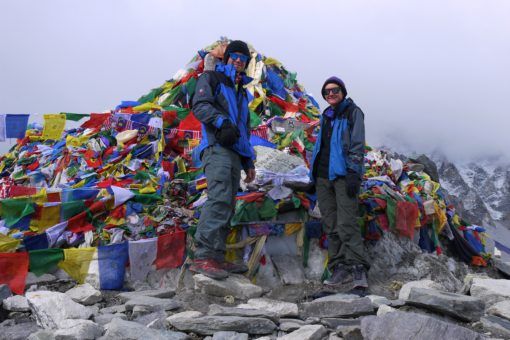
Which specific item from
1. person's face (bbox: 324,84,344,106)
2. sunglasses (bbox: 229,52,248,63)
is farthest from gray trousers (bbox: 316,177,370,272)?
sunglasses (bbox: 229,52,248,63)

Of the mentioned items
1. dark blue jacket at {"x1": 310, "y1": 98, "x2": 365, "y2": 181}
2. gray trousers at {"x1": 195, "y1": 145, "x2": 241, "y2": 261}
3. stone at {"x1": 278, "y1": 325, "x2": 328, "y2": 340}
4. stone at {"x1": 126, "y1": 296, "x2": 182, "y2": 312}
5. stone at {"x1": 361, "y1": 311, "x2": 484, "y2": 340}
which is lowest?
stone at {"x1": 126, "y1": 296, "x2": 182, "y2": 312}

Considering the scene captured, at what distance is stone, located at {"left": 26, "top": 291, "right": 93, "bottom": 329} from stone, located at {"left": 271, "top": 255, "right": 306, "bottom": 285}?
2.56m

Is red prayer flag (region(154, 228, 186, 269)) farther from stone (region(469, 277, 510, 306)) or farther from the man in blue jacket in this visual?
stone (region(469, 277, 510, 306))

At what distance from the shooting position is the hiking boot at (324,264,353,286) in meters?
5.63

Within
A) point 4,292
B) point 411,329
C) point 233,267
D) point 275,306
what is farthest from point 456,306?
point 4,292

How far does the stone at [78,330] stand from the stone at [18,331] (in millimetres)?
392

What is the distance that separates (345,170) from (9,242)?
4259 mm

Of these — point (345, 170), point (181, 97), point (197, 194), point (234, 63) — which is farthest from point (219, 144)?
point (181, 97)

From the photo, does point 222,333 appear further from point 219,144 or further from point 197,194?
point 197,194

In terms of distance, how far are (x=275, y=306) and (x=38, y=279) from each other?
9.81 feet

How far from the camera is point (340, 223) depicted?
19.0ft

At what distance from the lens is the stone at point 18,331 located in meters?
4.25

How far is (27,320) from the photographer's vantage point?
486 cm

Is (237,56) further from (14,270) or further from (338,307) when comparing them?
(14,270)
